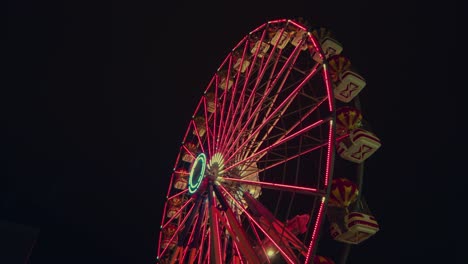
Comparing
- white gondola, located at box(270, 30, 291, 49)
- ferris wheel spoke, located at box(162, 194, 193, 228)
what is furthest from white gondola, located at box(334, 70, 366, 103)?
ferris wheel spoke, located at box(162, 194, 193, 228)

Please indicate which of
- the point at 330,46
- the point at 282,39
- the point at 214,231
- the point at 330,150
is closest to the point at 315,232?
the point at 330,150

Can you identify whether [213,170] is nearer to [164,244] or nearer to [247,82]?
[247,82]

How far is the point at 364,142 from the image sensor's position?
934cm

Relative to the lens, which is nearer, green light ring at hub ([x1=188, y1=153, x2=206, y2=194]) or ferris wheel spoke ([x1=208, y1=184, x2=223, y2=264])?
ferris wheel spoke ([x1=208, y1=184, x2=223, y2=264])

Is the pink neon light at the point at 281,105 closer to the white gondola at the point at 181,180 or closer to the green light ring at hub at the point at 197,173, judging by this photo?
the green light ring at hub at the point at 197,173

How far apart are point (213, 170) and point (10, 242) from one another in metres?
22.3

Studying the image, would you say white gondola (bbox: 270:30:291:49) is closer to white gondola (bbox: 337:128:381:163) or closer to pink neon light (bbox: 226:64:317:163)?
pink neon light (bbox: 226:64:317:163)

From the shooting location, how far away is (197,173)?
12.1 meters

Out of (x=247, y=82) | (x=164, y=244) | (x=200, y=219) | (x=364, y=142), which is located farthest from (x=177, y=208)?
(x=364, y=142)

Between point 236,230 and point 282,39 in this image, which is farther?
point 282,39

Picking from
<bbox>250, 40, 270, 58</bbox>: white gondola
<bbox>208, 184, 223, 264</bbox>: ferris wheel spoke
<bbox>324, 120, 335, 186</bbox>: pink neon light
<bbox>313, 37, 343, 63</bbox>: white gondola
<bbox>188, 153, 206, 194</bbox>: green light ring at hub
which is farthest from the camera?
<bbox>250, 40, 270, 58</bbox>: white gondola

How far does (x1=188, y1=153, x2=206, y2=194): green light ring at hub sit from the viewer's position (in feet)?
38.3

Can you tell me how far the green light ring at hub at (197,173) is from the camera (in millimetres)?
11664

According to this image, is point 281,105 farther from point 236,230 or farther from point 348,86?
point 236,230
